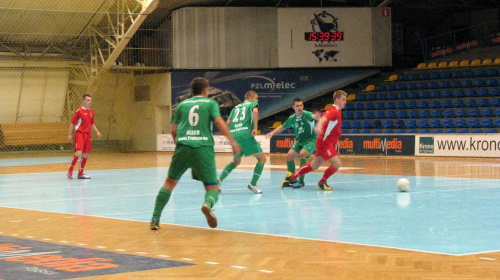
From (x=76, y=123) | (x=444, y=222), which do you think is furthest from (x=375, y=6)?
(x=444, y=222)

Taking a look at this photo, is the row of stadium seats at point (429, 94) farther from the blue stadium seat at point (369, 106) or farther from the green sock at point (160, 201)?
the green sock at point (160, 201)

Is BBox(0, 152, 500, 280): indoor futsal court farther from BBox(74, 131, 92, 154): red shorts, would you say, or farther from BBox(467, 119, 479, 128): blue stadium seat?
BBox(467, 119, 479, 128): blue stadium seat

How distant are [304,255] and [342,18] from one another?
31.2 meters

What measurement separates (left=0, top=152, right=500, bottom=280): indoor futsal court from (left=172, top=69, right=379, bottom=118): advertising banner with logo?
20111 millimetres

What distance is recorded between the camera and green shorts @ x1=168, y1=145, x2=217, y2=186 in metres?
9.55

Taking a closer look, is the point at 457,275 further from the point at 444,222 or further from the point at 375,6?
the point at 375,6

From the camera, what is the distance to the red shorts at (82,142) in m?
19.9

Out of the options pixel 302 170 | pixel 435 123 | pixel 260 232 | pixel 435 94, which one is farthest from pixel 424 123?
pixel 260 232

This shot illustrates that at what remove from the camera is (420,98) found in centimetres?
3475

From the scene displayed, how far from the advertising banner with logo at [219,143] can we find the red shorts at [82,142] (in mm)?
13153

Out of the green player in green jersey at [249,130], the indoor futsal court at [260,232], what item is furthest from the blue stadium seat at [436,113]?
the green player in green jersey at [249,130]

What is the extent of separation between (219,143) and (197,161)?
84.4ft

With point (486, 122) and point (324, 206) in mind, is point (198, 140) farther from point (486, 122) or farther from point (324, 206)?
point (486, 122)

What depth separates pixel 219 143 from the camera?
35.3 m
